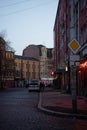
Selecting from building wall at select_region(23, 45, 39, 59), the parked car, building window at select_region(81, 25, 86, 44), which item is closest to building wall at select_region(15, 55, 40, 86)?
building wall at select_region(23, 45, 39, 59)

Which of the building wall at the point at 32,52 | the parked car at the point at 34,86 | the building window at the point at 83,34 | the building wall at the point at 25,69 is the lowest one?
the parked car at the point at 34,86

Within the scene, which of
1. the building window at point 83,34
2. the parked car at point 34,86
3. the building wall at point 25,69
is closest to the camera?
A: the building window at point 83,34

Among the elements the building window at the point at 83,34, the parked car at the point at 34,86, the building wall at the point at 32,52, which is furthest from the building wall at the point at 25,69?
the building window at the point at 83,34

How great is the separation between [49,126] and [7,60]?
7665 centimetres

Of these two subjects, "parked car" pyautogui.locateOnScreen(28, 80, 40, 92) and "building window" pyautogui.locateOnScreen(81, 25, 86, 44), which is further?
"parked car" pyautogui.locateOnScreen(28, 80, 40, 92)

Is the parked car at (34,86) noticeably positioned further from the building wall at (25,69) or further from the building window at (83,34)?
the building wall at (25,69)

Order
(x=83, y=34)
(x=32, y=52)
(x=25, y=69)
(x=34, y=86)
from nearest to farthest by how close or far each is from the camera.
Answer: (x=83, y=34), (x=34, y=86), (x=25, y=69), (x=32, y=52)

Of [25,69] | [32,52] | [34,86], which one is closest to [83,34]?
[34,86]

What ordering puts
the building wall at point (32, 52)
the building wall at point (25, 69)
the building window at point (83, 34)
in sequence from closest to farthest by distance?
the building window at point (83, 34), the building wall at point (25, 69), the building wall at point (32, 52)

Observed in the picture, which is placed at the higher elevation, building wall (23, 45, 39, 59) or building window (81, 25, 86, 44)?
building wall (23, 45, 39, 59)

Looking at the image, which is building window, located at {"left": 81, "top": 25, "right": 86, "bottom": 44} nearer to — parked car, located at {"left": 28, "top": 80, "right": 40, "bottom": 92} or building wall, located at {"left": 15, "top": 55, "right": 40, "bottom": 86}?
parked car, located at {"left": 28, "top": 80, "right": 40, "bottom": 92}

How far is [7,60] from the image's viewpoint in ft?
295

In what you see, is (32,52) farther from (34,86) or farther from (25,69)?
(34,86)

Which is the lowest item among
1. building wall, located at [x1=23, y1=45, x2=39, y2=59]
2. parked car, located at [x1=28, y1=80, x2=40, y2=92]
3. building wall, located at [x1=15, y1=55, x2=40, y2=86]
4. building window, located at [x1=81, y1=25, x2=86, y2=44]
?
parked car, located at [x1=28, y1=80, x2=40, y2=92]
